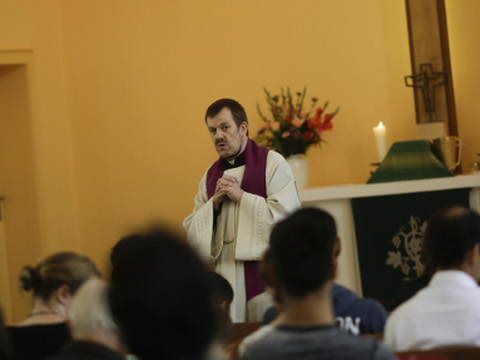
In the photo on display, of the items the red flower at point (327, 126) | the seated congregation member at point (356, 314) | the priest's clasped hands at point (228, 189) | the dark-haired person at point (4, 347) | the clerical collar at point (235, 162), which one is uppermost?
the red flower at point (327, 126)

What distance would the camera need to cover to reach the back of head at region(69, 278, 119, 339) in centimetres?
209

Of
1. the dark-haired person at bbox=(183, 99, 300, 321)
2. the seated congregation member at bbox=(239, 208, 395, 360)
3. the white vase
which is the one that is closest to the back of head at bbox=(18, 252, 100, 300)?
the seated congregation member at bbox=(239, 208, 395, 360)

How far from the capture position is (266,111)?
22.8ft

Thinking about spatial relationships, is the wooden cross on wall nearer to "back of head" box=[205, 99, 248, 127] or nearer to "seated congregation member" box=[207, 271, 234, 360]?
"back of head" box=[205, 99, 248, 127]

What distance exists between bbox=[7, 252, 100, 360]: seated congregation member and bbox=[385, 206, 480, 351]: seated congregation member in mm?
1143

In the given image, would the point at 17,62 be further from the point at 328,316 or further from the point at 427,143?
the point at 328,316

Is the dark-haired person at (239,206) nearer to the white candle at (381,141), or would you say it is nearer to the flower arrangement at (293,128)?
the flower arrangement at (293,128)

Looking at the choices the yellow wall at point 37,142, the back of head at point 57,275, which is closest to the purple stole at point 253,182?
the back of head at point 57,275

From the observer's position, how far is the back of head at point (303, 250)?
1.99 m

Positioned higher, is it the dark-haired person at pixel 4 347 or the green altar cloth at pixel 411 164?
the green altar cloth at pixel 411 164

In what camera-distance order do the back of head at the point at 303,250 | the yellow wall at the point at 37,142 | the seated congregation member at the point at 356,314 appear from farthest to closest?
1. the yellow wall at the point at 37,142
2. the seated congregation member at the point at 356,314
3. the back of head at the point at 303,250

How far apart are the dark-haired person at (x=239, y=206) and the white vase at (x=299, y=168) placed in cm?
127

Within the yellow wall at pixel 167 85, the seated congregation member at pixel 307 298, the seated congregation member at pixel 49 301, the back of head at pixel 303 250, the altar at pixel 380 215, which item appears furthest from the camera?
the yellow wall at pixel 167 85

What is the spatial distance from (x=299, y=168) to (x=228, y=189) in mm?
1611
